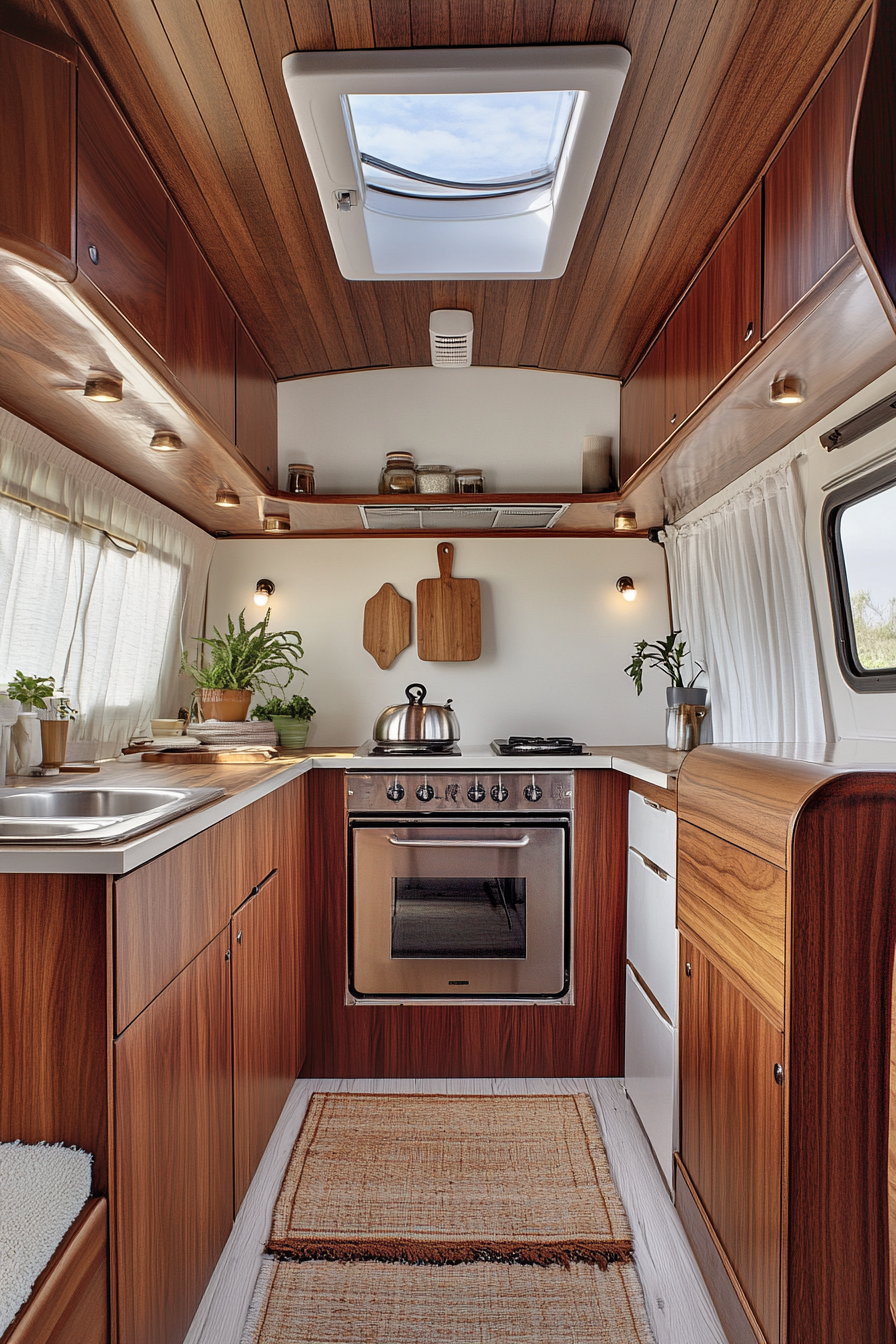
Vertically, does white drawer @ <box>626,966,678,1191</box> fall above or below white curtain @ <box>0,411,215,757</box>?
below

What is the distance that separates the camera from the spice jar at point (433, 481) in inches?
130

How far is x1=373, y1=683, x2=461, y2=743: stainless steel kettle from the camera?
2.98 metres

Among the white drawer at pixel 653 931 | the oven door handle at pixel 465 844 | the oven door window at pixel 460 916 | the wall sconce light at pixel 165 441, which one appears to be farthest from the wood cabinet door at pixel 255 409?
the white drawer at pixel 653 931

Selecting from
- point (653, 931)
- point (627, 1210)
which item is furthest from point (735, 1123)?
point (653, 931)

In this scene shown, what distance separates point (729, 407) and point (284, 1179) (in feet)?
7.30

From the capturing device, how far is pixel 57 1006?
1.16 m

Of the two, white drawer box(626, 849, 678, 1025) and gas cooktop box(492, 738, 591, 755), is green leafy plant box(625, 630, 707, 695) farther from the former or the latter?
white drawer box(626, 849, 678, 1025)

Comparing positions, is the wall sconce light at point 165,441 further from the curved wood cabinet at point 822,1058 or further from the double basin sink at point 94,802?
the curved wood cabinet at point 822,1058

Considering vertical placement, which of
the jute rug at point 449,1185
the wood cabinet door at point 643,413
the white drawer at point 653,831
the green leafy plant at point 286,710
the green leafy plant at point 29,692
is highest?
the wood cabinet door at point 643,413

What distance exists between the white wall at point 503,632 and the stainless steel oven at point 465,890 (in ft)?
2.25

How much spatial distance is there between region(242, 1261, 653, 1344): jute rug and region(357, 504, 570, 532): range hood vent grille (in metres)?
2.25

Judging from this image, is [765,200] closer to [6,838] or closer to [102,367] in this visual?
[102,367]

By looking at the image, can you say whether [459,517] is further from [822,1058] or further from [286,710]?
[822,1058]

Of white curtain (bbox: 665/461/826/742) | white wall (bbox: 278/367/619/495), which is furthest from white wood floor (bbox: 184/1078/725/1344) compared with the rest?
white wall (bbox: 278/367/619/495)
